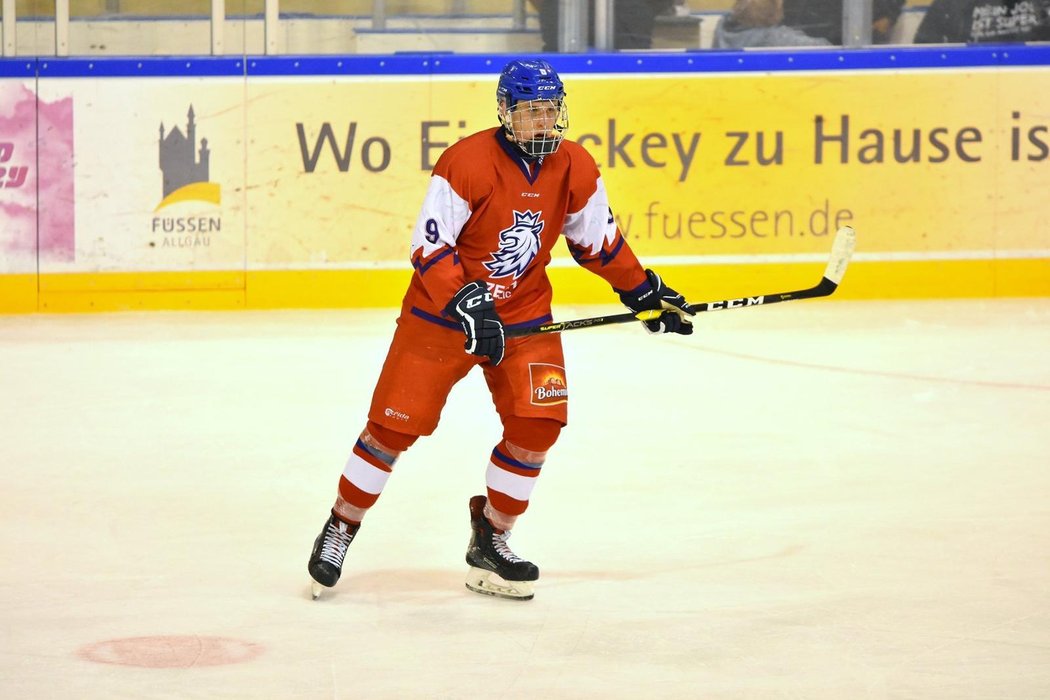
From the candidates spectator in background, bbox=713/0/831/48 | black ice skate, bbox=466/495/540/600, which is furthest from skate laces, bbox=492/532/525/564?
spectator in background, bbox=713/0/831/48

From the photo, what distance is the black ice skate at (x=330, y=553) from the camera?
335 centimetres

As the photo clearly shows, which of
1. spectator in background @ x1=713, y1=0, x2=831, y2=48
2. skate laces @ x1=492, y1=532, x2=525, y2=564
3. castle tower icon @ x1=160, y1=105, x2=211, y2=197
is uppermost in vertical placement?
spectator in background @ x1=713, y1=0, x2=831, y2=48

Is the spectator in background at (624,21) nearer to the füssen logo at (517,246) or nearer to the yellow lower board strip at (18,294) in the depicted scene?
the yellow lower board strip at (18,294)

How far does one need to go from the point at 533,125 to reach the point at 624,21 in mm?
4917

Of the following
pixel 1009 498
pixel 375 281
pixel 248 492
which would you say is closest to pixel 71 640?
pixel 248 492

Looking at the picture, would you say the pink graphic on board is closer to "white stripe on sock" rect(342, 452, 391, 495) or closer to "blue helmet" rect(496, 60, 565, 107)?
"white stripe on sock" rect(342, 452, 391, 495)

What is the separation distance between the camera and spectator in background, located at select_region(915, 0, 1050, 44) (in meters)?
8.22

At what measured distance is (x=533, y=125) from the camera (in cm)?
331

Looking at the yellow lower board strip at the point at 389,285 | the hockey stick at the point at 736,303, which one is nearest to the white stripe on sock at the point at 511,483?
the hockey stick at the point at 736,303

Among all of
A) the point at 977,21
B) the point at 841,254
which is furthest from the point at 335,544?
the point at 977,21

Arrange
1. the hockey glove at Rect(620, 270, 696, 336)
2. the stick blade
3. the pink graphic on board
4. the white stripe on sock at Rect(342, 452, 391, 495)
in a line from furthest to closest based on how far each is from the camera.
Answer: the pink graphic on board < the stick blade < the hockey glove at Rect(620, 270, 696, 336) < the white stripe on sock at Rect(342, 452, 391, 495)

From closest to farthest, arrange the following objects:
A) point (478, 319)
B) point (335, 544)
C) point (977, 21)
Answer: point (478, 319), point (335, 544), point (977, 21)

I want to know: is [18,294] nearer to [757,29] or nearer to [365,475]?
[757,29]

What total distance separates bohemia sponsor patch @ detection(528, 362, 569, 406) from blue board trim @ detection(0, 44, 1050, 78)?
4767 mm
